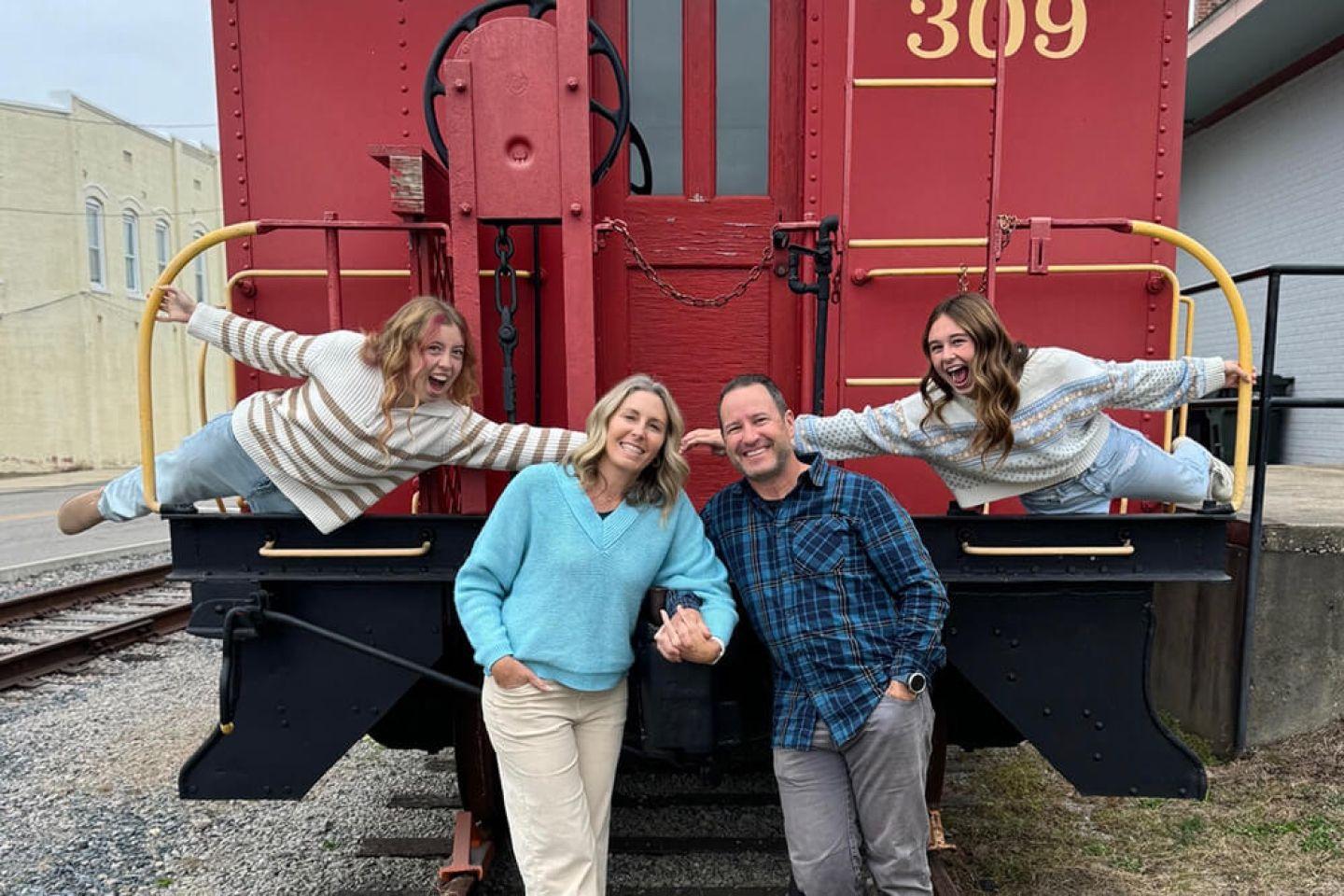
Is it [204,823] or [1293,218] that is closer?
[204,823]

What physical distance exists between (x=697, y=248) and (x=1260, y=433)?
2.53 m

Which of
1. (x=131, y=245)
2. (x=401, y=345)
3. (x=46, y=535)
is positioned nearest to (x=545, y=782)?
(x=401, y=345)

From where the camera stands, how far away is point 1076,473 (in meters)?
2.29

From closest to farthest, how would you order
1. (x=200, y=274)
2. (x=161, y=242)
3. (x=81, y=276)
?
(x=81, y=276) → (x=161, y=242) → (x=200, y=274)

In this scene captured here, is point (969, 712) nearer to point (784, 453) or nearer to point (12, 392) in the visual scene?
point (784, 453)

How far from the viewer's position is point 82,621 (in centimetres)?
662

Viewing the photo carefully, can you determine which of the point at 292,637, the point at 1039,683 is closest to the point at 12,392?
the point at 292,637

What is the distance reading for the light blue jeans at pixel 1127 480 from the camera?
7.62ft

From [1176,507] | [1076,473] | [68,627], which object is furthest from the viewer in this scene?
[68,627]

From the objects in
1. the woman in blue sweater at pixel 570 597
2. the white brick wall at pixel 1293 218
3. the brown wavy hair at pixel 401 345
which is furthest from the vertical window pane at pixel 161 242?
the woman in blue sweater at pixel 570 597

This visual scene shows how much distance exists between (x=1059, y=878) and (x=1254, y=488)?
1.83 meters

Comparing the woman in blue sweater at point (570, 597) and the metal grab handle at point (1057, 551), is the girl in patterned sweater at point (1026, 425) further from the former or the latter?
the woman in blue sweater at point (570, 597)

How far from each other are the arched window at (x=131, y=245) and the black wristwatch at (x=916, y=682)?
28.5 metres

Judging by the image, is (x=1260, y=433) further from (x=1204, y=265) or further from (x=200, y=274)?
(x=200, y=274)
